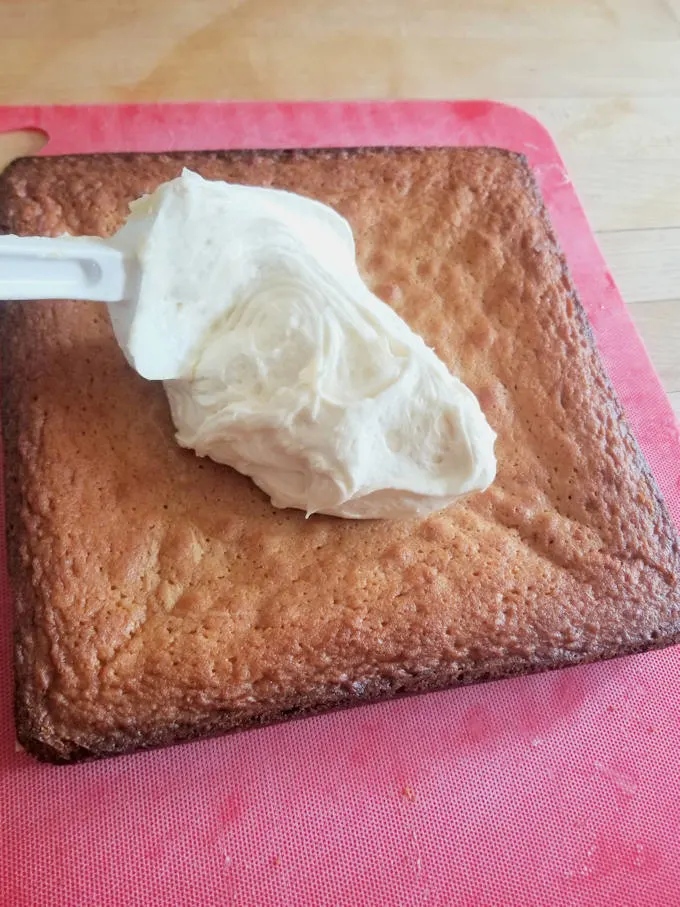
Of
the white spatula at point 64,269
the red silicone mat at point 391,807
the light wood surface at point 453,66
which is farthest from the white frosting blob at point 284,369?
the light wood surface at point 453,66

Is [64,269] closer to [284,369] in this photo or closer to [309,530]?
[284,369]

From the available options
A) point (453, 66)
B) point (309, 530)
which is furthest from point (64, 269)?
point (453, 66)

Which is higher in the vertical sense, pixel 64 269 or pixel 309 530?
pixel 64 269

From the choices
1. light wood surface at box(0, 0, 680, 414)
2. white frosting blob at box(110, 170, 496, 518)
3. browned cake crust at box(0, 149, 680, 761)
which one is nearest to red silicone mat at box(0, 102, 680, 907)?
browned cake crust at box(0, 149, 680, 761)

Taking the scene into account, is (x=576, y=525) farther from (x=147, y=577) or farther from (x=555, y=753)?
(x=147, y=577)

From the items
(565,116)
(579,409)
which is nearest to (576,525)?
(579,409)

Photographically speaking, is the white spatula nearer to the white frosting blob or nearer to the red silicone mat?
the white frosting blob

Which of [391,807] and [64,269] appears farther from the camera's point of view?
[391,807]
